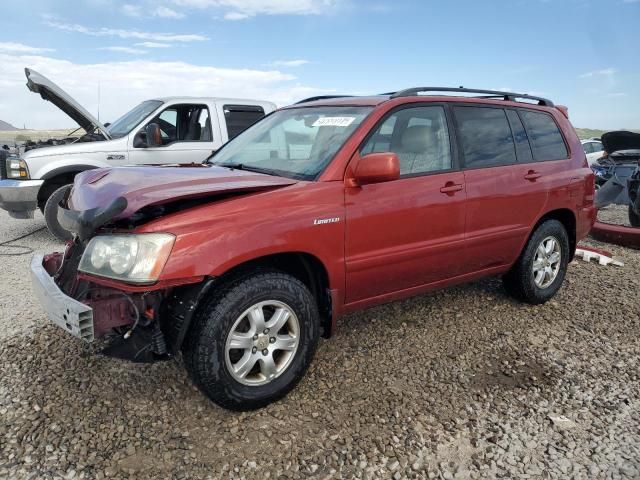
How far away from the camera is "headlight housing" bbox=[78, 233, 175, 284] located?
2.35 meters

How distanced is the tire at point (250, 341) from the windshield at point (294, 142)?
73 cm

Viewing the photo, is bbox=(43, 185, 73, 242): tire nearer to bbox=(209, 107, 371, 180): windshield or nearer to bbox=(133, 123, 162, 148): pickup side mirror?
bbox=(133, 123, 162, 148): pickup side mirror

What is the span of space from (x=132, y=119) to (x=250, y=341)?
554 cm

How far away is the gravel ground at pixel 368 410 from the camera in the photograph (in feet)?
7.69

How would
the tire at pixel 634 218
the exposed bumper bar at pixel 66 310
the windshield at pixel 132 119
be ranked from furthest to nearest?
1. the tire at pixel 634 218
2. the windshield at pixel 132 119
3. the exposed bumper bar at pixel 66 310

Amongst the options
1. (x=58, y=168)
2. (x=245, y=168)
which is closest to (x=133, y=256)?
(x=245, y=168)

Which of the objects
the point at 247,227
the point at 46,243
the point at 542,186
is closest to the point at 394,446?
the point at 247,227

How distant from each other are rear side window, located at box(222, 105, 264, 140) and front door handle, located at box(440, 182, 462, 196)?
4.51 metres

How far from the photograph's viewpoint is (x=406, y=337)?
3697 millimetres

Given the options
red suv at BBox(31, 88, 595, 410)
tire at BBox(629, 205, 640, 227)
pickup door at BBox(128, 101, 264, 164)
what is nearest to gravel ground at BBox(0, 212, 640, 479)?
red suv at BBox(31, 88, 595, 410)

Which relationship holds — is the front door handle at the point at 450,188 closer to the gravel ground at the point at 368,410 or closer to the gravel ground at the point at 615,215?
the gravel ground at the point at 368,410

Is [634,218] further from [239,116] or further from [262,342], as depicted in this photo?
[262,342]

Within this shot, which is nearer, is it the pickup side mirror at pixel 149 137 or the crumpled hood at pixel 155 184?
the crumpled hood at pixel 155 184

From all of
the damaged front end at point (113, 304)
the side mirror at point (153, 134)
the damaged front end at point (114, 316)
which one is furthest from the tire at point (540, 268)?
the side mirror at point (153, 134)
